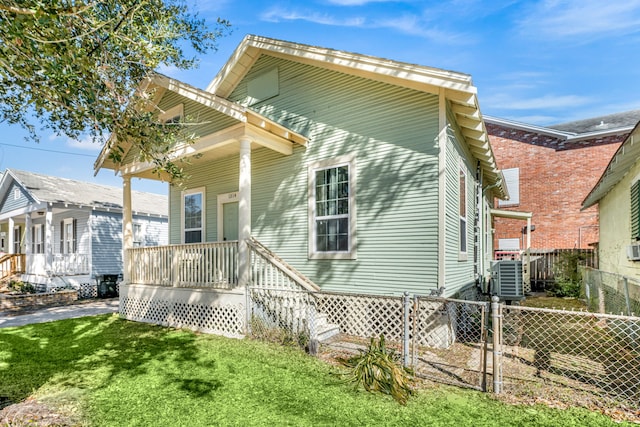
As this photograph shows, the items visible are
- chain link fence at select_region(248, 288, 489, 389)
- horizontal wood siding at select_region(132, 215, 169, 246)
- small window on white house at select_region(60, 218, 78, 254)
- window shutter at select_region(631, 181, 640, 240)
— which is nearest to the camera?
chain link fence at select_region(248, 288, 489, 389)

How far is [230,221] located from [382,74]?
5.57 metres

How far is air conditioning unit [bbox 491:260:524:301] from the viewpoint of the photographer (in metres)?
10.3

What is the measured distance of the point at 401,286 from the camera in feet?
22.0

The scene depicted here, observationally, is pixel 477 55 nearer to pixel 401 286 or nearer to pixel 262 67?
pixel 262 67

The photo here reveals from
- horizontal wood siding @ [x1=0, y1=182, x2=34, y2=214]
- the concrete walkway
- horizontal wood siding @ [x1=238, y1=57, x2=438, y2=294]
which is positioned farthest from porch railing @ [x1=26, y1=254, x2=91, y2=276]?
horizontal wood siding @ [x1=238, y1=57, x2=438, y2=294]

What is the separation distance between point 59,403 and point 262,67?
8.27m

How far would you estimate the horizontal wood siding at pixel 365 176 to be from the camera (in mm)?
6570

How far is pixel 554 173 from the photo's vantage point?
17.4 metres

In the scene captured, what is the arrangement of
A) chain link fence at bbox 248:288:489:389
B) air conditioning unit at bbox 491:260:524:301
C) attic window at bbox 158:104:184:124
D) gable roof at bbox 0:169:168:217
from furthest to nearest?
1. gable roof at bbox 0:169:168:217
2. air conditioning unit at bbox 491:260:524:301
3. attic window at bbox 158:104:184:124
4. chain link fence at bbox 248:288:489:389

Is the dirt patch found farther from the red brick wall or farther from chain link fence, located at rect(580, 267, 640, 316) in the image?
the red brick wall

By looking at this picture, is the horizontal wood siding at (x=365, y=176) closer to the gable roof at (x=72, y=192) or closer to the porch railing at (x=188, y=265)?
the porch railing at (x=188, y=265)

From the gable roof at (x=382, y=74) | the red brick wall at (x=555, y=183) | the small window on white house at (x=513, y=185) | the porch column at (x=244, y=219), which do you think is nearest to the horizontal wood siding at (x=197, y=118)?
the porch column at (x=244, y=219)

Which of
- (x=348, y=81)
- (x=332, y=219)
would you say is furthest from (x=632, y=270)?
(x=348, y=81)

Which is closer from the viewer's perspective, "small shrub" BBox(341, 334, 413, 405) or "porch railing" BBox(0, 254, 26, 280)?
"small shrub" BBox(341, 334, 413, 405)
